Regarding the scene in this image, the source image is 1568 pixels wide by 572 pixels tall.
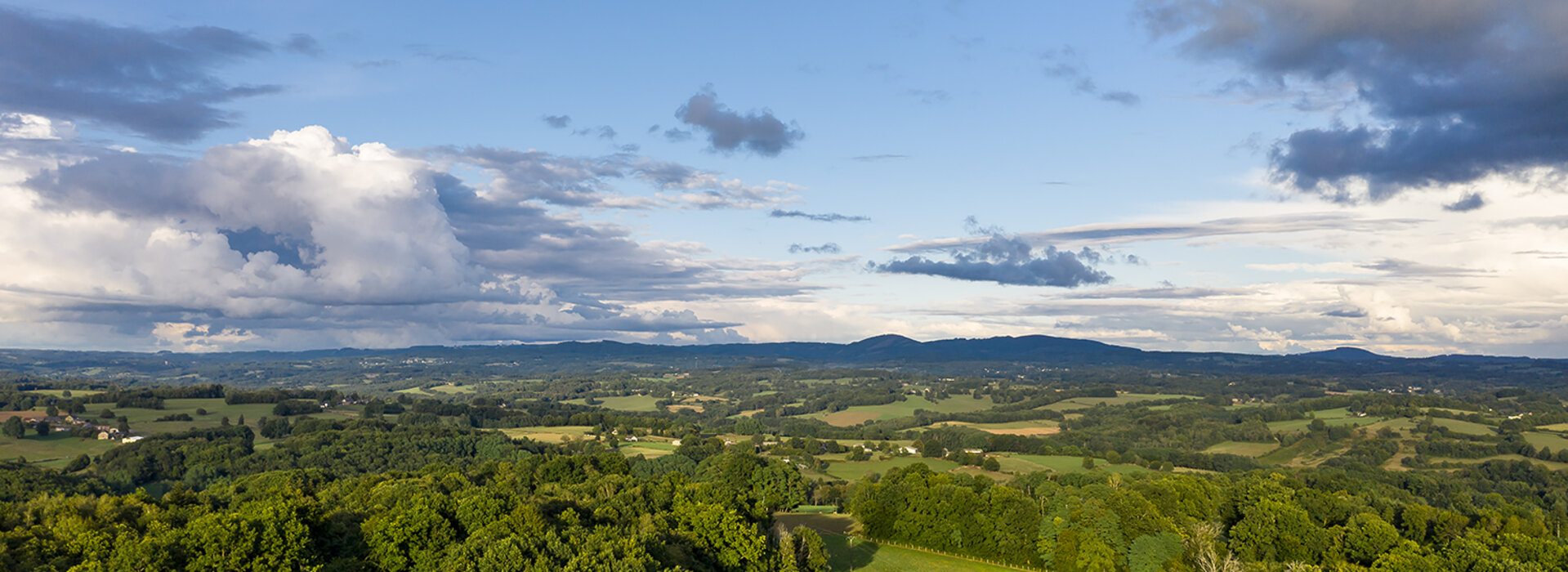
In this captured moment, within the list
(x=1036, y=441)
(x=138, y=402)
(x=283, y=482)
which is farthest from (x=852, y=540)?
(x=138, y=402)

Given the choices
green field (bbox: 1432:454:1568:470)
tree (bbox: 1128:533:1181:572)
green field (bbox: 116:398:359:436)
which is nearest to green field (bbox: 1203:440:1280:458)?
green field (bbox: 1432:454:1568:470)

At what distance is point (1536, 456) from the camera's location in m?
141

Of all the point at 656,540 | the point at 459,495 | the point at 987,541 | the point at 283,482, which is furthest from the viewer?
the point at 283,482

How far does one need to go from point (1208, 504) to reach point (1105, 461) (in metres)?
65.5

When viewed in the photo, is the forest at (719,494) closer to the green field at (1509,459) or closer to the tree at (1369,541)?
the tree at (1369,541)

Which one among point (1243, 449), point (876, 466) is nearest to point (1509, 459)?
point (1243, 449)

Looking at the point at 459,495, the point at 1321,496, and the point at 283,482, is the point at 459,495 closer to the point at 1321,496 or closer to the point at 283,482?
the point at 283,482

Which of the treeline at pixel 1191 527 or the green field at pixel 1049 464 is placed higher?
the treeline at pixel 1191 527

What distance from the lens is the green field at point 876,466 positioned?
401 ft

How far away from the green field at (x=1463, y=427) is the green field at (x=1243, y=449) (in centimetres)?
3424

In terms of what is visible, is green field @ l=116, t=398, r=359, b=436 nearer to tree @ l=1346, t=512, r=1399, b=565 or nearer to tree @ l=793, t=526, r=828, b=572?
tree @ l=793, t=526, r=828, b=572

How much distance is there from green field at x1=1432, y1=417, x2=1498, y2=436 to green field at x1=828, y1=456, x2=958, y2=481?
112814 mm

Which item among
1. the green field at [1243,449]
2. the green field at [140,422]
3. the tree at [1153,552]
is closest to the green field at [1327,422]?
the green field at [1243,449]

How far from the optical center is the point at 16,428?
119375 mm
